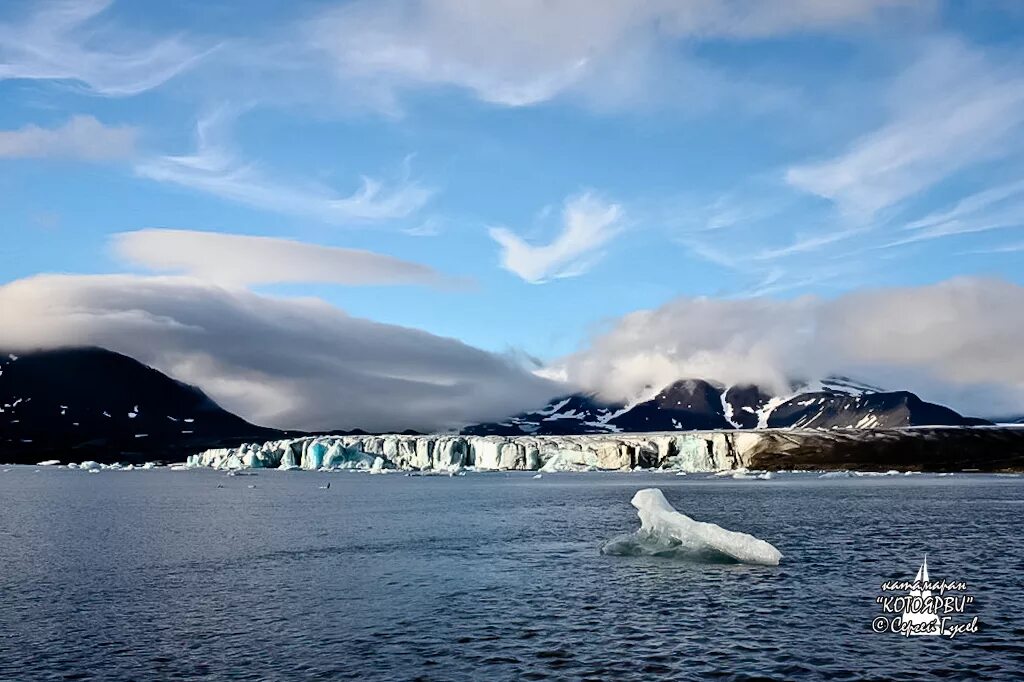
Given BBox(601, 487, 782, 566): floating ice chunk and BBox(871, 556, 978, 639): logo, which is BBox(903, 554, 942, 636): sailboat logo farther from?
BBox(601, 487, 782, 566): floating ice chunk

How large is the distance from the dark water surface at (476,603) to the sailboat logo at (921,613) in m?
1.24

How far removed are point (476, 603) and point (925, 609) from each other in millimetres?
18207

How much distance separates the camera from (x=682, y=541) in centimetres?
4422

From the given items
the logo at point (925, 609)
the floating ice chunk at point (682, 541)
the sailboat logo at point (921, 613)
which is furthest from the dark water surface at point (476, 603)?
the floating ice chunk at point (682, 541)

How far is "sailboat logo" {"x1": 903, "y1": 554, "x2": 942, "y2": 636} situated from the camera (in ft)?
91.9

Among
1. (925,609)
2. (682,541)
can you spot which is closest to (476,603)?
(682,541)

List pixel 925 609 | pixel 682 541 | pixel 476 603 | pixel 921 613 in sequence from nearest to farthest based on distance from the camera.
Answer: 1. pixel 921 613
2. pixel 925 609
3. pixel 476 603
4. pixel 682 541

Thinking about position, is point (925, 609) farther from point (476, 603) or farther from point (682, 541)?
point (476, 603)

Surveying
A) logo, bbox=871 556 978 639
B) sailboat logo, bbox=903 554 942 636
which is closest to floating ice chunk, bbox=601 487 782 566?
logo, bbox=871 556 978 639

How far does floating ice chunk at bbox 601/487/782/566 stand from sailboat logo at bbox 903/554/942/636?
7910 millimetres

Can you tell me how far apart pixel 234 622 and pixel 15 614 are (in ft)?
31.4

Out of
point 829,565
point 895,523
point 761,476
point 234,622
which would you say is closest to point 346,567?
point 234,622

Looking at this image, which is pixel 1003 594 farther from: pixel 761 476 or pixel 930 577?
pixel 761 476

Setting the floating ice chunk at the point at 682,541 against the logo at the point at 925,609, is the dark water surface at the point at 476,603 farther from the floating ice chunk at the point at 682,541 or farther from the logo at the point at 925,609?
the floating ice chunk at the point at 682,541
